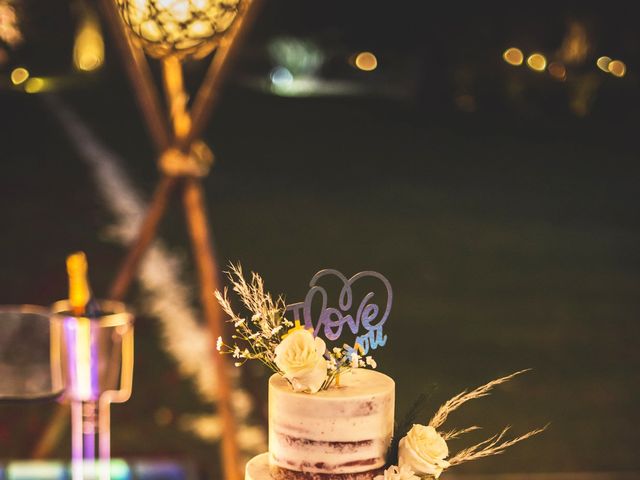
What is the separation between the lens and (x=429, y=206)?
40.9 ft

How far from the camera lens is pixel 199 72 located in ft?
108

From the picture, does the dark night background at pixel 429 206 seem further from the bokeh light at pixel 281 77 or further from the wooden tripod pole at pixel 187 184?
the bokeh light at pixel 281 77

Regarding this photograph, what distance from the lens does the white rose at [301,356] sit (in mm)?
1922

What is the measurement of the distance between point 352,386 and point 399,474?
188 millimetres

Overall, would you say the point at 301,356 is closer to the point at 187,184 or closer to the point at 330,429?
the point at 330,429

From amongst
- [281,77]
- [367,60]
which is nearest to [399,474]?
[367,60]

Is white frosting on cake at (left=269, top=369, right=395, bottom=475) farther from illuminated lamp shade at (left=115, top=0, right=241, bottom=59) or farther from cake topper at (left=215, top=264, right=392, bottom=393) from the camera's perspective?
illuminated lamp shade at (left=115, top=0, right=241, bottom=59)

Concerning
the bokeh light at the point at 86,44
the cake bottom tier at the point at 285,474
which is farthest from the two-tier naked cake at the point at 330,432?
the bokeh light at the point at 86,44

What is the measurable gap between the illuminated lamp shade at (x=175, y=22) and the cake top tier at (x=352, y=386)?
1128mm

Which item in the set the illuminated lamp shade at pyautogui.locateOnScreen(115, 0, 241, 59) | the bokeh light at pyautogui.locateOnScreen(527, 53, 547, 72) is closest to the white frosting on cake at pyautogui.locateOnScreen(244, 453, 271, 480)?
the illuminated lamp shade at pyautogui.locateOnScreen(115, 0, 241, 59)

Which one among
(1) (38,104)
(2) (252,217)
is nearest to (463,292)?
(2) (252,217)

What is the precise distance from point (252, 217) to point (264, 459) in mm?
9174

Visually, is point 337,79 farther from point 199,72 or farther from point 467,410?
point 467,410

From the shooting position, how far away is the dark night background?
19.6ft
